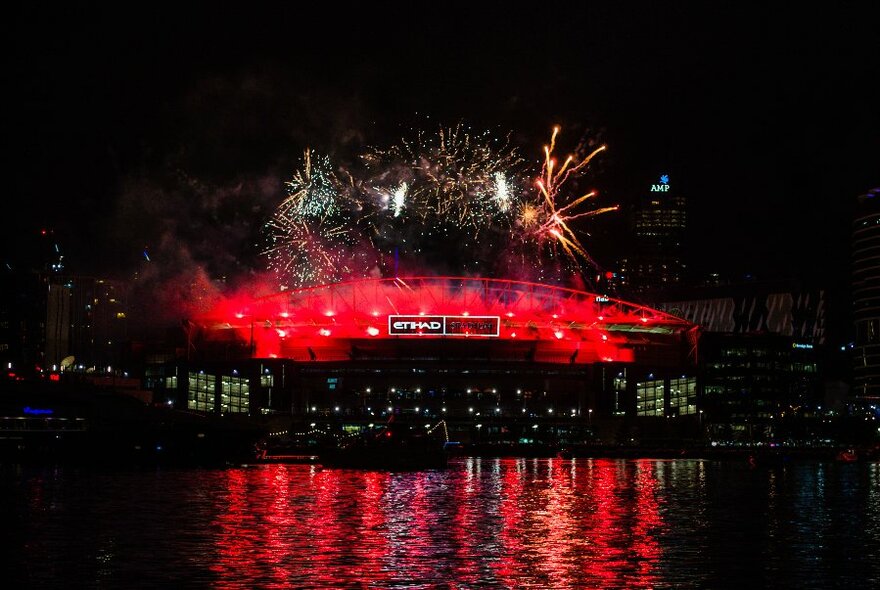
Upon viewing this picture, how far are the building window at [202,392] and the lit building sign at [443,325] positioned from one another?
107 ft

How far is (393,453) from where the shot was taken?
10281 cm

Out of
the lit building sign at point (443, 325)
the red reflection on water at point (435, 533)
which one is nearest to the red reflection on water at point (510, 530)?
the red reflection on water at point (435, 533)

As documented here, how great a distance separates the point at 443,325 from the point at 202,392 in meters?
40.8

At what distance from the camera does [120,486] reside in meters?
76.0

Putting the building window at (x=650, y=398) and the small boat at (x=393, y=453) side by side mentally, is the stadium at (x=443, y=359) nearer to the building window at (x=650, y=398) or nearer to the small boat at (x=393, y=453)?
the building window at (x=650, y=398)

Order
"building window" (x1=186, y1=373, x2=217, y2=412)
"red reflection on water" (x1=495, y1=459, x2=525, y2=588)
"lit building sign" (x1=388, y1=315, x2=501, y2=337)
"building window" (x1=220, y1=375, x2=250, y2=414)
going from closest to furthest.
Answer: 1. "red reflection on water" (x1=495, y1=459, x2=525, y2=588)
2. "lit building sign" (x1=388, y1=315, x2=501, y2=337)
3. "building window" (x1=220, y1=375, x2=250, y2=414)
4. "building window" (x1=186, y1=373, x2=217, y2=412)

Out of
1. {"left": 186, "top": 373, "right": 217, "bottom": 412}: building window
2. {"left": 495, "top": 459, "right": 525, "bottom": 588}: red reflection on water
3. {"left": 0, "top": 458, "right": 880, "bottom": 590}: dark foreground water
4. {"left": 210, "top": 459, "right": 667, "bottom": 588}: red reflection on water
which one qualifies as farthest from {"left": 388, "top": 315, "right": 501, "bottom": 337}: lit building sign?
{"left": 210, "top": 459, "right": 667, "bottom": 588}: red reflection on water

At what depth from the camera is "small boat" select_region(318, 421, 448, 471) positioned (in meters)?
103

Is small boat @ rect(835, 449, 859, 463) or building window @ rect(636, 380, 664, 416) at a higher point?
building window @ rect(636, 380, 664, 416)

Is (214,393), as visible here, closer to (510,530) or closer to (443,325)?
(443,325)

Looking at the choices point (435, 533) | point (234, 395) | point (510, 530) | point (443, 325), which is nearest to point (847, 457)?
point (443, 325)

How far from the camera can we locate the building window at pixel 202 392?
593 feet

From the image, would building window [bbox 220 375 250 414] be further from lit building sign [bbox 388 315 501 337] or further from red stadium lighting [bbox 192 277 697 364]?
lit building sign [bbox 388 315 501 337]

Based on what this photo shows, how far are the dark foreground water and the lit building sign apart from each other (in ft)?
261
